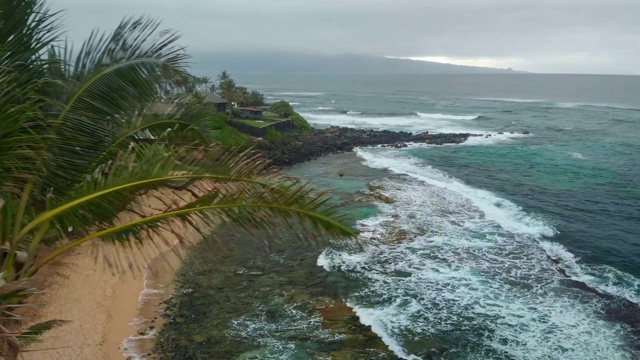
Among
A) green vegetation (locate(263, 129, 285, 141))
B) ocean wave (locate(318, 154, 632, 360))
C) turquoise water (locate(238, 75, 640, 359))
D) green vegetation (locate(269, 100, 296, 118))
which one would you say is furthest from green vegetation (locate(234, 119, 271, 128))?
ocean wave (locate(318, 154, 632, 360))

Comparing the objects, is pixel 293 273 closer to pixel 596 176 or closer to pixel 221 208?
pixel 221 208

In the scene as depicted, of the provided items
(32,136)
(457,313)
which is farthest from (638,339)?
(32,136)

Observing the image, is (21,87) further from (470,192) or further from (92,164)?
(470,192)

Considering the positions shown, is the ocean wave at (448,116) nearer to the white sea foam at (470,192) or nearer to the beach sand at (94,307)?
the white sea foam at (470,192)

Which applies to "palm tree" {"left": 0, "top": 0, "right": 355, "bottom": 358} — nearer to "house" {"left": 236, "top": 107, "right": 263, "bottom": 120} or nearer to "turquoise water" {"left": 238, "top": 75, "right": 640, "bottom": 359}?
"turquoise water" {"left": 238, "top": 75, "right": 640, "bottom": 359}

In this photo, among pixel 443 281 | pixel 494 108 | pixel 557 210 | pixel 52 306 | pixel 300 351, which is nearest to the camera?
pixel 300 351

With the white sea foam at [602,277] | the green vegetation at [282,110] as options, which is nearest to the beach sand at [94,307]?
the white sea foam at [602,277]
